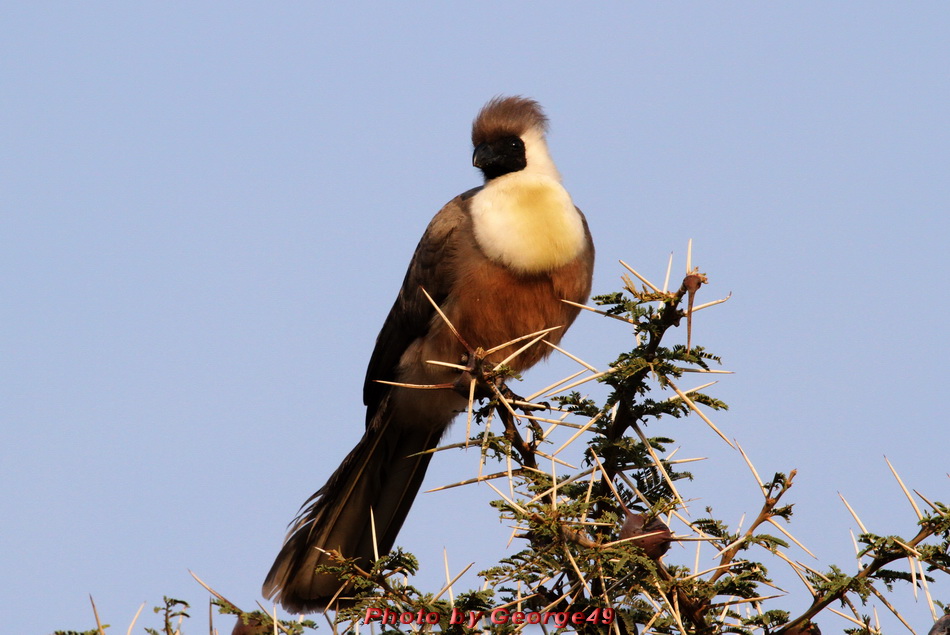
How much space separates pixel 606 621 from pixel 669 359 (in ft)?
2.74

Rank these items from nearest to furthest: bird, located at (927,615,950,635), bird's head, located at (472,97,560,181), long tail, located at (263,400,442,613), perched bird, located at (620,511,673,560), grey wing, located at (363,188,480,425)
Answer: bird, located at (927,615,950,635) → perched bird, located at (620,511,673,560) → long tail, located at (263,400,442,613) → grey wing, located at (363,188,480,425) → bird's head, located at (472,97,560,181)

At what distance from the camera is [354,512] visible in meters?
5.73

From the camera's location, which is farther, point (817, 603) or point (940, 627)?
point (817, 603)

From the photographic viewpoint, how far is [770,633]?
9.68 ft

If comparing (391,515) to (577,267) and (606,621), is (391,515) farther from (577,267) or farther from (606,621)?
(606,621)

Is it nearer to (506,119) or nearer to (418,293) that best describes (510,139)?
(506,119)

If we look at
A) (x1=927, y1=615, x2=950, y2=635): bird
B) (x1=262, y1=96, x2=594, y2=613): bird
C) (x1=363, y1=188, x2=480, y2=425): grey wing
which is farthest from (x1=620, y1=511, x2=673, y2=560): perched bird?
(x1=363, y1=188, x2=480, y2=425): grey wing

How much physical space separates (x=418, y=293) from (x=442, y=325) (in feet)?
1.00

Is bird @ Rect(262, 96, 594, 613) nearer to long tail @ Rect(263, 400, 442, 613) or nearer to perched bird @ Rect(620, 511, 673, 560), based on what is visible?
long tail @ Rect(263, 400, 442, 613)

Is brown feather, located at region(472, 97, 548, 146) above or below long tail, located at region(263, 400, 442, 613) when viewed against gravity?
above

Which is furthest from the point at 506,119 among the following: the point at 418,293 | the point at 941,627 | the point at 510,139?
the point at 941,627

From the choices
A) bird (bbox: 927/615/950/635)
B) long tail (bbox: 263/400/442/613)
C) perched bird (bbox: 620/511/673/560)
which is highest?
perched bird (bbox: 620/511/673/560)

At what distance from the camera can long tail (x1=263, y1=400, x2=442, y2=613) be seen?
17.8ft

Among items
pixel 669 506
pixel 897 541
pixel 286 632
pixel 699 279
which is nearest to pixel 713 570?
pixel 669 506
